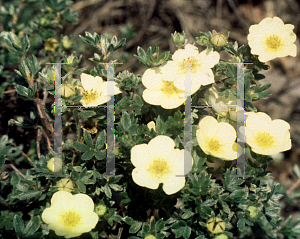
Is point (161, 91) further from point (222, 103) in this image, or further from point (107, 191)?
point (107, 191)

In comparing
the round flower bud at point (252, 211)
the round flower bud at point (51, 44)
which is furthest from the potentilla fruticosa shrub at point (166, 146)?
the round flower bud at point (51, 44)

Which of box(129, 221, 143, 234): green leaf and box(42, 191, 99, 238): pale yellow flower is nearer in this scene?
box(42, 191, 99, 238): pale yellow flower

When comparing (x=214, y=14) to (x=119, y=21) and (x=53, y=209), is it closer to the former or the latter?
(x=119, y=21)

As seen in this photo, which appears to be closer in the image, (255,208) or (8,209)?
(255,208)

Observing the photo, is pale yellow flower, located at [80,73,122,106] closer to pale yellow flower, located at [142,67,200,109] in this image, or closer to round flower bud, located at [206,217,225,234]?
pale yellow flower, located at [142,67,200,109]

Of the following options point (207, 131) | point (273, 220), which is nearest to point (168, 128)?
point (207, 131)

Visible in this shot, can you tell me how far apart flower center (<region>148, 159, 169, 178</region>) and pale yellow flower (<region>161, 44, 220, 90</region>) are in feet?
1.23

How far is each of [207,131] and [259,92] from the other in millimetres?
383

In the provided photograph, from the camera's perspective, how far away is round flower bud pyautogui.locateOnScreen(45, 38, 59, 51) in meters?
2.63

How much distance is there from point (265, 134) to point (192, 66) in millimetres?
532

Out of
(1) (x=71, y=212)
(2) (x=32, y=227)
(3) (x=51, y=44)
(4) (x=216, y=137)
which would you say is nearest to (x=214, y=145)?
(4) (x=216, y=137)

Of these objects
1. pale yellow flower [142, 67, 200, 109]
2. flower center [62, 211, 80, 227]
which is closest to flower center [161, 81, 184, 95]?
pale yellow flower [142, 67, 200, 109]

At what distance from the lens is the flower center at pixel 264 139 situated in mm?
1607

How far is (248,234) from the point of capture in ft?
8.24
